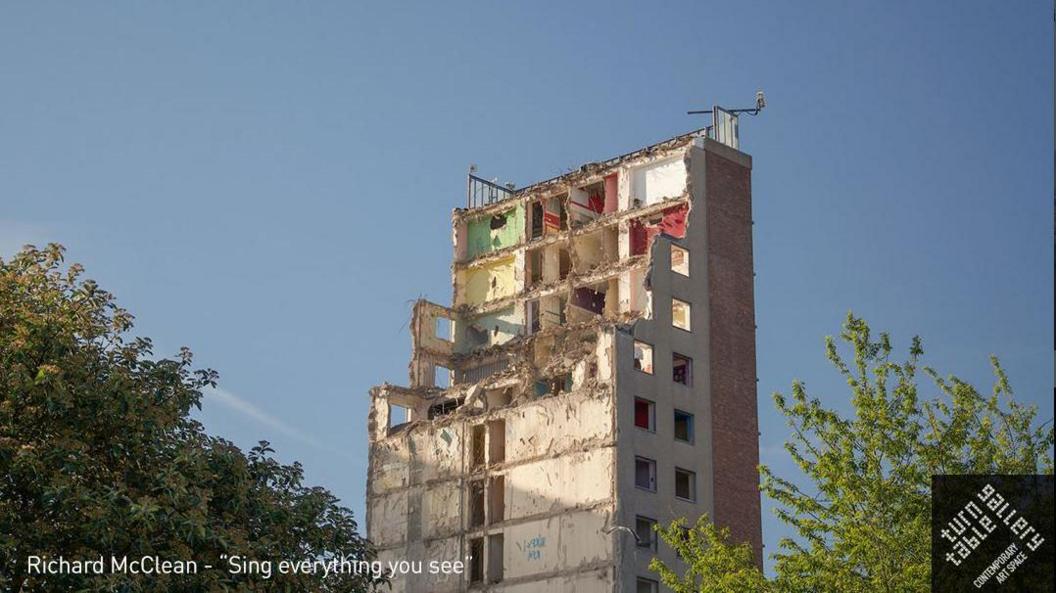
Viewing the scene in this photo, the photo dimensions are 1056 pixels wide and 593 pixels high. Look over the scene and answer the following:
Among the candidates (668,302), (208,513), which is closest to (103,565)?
(208,513)

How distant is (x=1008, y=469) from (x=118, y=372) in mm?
20671

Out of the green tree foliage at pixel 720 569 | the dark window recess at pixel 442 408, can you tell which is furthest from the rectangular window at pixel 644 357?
the green tree foliage at pixel 720 569

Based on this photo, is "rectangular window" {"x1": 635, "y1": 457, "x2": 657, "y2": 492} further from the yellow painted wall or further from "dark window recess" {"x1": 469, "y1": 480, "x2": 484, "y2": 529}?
the yellow painted wall

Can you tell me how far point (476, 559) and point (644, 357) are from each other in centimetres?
1142

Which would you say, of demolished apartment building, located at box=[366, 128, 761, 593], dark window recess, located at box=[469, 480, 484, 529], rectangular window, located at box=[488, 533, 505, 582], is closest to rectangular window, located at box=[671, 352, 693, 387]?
demolished apartment building, located at box=[366, 128, 761, 593]

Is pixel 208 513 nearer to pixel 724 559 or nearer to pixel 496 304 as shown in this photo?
pixel 724 559

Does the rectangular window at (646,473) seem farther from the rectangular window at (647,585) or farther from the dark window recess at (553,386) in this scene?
the dark window recess at (553,386)

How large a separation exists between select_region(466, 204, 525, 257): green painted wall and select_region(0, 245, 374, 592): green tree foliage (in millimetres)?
49923

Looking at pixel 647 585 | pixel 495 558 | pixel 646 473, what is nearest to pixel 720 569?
pixel 647 585

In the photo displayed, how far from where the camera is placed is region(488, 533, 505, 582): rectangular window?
267ft

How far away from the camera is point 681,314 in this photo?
276 feet

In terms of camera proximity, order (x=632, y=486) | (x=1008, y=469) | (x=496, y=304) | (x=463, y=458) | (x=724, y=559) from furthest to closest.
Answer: (x=496, y=304) → (x=463, y=458) → (x=632, y=486) → (x=724, y=559) → (x=1008, y=469)

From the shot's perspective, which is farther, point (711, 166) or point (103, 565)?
point (711, 166)

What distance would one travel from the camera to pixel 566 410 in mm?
81000
